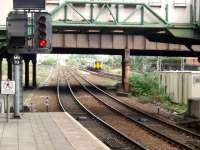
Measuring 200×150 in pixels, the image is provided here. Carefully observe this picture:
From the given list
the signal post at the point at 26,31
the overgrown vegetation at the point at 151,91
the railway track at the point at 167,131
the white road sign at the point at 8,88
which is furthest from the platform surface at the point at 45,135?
the overgrown vegetation at the point at 151,91

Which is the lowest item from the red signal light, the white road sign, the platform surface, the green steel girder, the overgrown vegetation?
the overgrown vegetation

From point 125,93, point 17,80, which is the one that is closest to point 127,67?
point 125,93

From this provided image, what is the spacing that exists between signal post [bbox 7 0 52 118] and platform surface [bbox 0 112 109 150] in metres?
1.81

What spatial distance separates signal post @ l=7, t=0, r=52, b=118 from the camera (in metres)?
18.6

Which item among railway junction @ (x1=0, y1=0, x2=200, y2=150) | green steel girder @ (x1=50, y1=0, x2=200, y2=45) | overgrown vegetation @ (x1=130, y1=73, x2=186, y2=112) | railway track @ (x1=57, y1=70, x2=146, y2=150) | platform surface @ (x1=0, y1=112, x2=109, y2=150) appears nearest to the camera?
platform surface @ (x1=0, y1=112, x2=109, y2=150)

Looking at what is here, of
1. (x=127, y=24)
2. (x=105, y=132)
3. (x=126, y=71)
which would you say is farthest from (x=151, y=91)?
(x=105, y=132)

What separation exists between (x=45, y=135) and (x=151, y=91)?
30.2 metres

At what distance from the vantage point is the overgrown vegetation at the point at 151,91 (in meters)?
38.0

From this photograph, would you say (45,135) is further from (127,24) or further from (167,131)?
(127,24)

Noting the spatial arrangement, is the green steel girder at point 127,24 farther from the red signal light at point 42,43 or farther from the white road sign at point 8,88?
the red signal light at point 42,43

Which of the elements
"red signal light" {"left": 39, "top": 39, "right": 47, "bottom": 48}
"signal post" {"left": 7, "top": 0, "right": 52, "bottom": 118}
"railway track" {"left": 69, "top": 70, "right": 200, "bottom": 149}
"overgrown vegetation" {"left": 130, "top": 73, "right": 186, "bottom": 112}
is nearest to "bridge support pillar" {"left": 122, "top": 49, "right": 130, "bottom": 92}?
"overgrown vegetation" {"left": 130, "top": 73, "right": 186, "bottom": 112}

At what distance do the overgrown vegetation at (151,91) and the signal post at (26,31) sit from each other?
16125 millimetres

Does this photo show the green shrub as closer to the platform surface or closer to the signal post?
the signal post

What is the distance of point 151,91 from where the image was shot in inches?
1811
